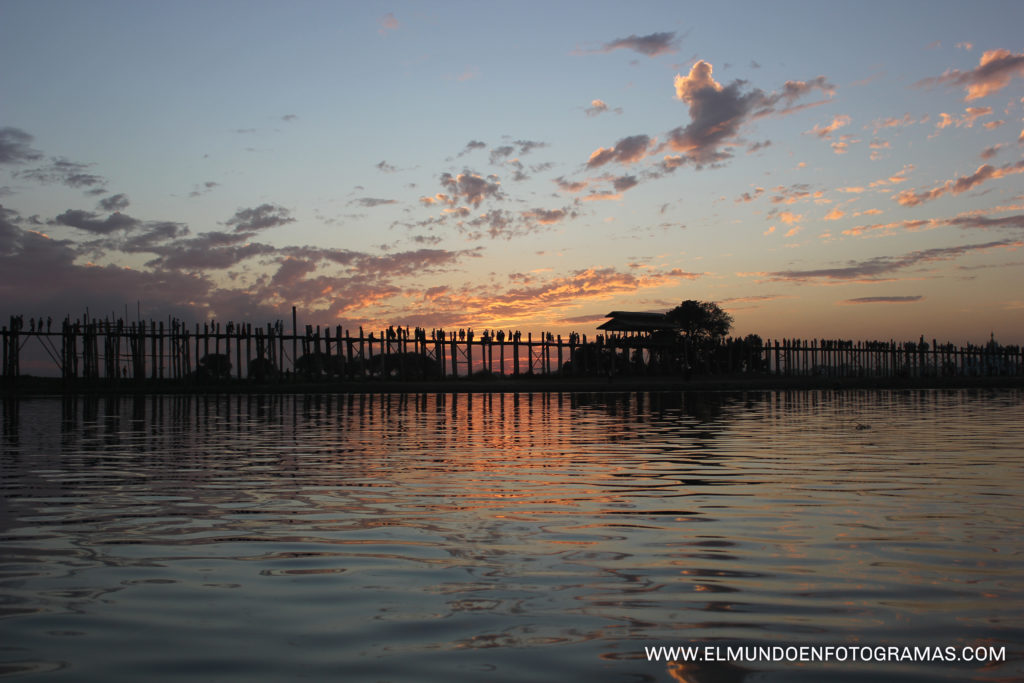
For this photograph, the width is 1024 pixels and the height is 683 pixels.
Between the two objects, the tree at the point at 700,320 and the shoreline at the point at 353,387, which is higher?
the tree at the point at 700,320

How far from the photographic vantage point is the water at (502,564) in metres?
3.20

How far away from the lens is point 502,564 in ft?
15.2

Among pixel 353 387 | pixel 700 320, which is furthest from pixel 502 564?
pixel 700 320

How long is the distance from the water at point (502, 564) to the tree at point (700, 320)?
190ft

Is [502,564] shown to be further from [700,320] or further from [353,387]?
[700,320]

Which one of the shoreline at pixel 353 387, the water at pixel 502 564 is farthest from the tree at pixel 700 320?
the water at pixel 502 564

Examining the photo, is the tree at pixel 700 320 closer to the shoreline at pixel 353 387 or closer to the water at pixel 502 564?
the shoreline at pixel 353 387

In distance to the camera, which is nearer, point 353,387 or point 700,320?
point 353,387

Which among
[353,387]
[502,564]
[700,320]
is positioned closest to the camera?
[502,564]

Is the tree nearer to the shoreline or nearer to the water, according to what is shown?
the shoreline

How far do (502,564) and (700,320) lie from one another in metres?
65.2

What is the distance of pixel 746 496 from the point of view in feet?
22.8

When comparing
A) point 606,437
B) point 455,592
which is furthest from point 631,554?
point 606,437

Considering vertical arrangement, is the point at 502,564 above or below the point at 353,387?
above
